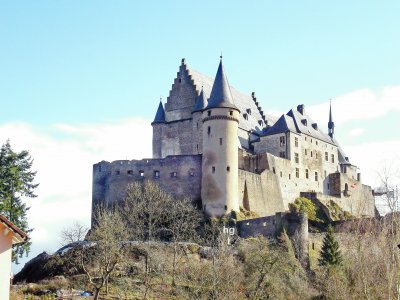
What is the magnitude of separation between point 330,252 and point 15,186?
26.8 metres

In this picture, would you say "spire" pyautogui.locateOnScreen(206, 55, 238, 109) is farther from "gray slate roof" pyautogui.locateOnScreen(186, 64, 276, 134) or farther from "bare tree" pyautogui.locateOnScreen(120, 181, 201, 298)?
"bare tree" pyautogui.locateOnScreen(120, 181, 201, 298)

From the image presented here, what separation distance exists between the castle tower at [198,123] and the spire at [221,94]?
227 inches

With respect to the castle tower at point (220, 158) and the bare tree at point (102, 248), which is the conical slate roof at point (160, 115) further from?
the bare tree at point (102, 248)


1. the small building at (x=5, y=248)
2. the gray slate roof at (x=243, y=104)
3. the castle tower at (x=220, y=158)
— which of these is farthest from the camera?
the gray slate roof at (x=243, y=104)

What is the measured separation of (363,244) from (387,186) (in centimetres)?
2232

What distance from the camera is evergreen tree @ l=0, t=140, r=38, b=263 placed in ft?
Result: 191

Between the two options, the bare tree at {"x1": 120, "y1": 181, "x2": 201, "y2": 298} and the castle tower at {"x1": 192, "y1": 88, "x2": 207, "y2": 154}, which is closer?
the bare tree at {"x1": 120, "y1": 181, "x2": 201, "y2": 298}

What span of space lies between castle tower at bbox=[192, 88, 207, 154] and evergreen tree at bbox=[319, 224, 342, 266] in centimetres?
1975

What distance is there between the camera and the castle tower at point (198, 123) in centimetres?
7425

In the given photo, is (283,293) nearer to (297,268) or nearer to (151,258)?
(297,268)

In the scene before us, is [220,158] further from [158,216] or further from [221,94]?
[158,216]

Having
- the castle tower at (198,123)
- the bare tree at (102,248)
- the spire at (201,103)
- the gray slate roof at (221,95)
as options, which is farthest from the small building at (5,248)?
the spire at (201,103)

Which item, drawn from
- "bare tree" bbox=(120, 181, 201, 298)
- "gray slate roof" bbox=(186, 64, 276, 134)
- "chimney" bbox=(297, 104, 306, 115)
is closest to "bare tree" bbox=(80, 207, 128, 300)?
"bare tree" bbox=(120, 181, 201, 298)

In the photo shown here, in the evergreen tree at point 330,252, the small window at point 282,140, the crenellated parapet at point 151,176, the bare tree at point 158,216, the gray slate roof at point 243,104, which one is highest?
the gray slate roof at point 243,104
